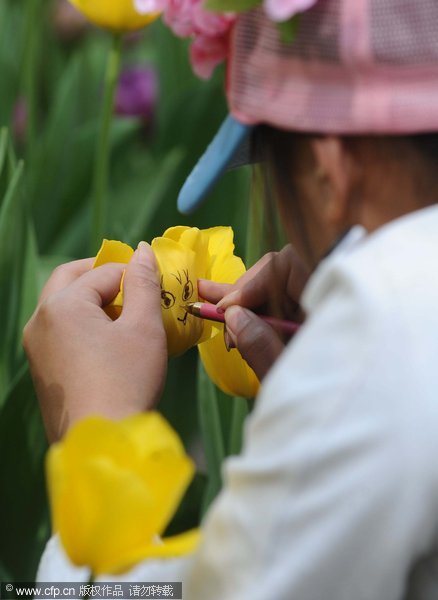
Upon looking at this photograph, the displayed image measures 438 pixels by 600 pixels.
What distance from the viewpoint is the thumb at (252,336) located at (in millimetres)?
1049

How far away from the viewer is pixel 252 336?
1.05 m

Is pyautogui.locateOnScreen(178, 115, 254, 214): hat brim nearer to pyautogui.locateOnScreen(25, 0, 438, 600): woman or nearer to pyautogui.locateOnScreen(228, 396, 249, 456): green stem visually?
pyautogui.locateOnScreen(25, 0, 438, 600): woman

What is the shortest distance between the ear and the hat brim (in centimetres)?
7

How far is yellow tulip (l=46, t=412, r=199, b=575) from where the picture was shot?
2.43ft

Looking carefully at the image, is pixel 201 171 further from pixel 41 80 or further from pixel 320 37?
pixel 41 80

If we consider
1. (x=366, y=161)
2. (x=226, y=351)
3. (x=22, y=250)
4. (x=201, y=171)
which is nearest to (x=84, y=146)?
(x=22, y=250)

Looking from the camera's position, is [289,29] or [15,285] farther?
[15,285]

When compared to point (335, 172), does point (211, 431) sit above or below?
below

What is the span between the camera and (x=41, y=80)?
355 cm

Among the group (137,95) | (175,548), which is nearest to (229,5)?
(175,548)

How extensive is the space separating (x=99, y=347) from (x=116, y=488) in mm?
249

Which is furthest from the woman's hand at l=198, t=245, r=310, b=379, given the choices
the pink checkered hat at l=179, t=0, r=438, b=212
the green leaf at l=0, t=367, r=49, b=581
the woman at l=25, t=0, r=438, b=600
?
the green leaf at l=0, t=367, r=49, b=581

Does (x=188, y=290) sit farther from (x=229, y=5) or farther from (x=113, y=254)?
(x=229, y=5)

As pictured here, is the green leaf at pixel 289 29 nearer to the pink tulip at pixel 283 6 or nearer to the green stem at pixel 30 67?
the pink tulip at pixel 283 6
